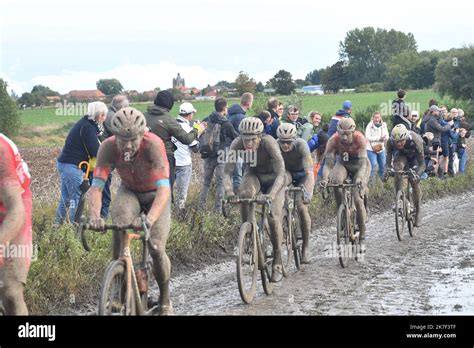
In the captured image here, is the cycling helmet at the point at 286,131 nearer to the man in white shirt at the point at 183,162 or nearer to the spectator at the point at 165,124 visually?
the spectator at the point at 165,124

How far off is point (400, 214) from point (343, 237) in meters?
3.00

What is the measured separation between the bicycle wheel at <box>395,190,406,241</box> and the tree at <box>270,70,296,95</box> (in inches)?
1721

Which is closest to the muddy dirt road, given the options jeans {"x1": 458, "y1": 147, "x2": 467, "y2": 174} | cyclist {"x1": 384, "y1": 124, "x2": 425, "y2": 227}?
cyclist {"x1": 384, "y1": 124, "x2": 425, "y2": 227}

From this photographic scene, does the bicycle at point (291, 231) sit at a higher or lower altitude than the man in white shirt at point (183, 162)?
lower

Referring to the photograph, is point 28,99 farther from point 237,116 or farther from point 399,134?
point 399,134

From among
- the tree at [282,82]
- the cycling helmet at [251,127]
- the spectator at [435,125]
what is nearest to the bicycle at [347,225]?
the cycling helmet at [251,127]

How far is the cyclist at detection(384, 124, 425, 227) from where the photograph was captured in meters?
16.8

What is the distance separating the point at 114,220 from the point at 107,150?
0.65 metres

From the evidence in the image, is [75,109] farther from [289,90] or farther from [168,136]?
[289,90]

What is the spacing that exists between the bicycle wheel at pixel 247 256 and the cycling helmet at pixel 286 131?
86.7 inches

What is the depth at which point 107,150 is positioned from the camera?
8422mm

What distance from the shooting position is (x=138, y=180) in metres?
8.51

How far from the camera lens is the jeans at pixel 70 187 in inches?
481

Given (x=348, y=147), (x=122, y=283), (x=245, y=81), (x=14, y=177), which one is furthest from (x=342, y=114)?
(x=245, y=81)
